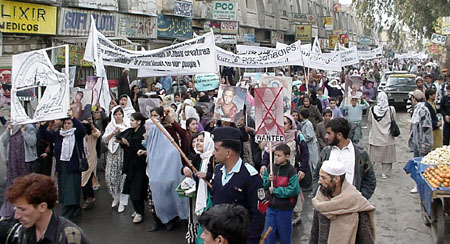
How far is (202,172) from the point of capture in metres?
5.39

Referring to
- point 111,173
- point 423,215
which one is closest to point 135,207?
point 111,173

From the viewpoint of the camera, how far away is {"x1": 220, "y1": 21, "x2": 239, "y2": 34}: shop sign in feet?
90.2

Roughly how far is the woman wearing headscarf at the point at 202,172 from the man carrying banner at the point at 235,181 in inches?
40.6

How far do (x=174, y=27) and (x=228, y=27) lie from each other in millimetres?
4184

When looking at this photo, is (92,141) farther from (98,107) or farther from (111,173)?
(98,107)

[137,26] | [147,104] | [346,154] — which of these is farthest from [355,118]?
[137,26]

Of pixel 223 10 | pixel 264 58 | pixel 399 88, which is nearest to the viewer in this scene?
pixel 264 58

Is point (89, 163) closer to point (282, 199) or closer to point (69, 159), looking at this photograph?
point (69, 159)

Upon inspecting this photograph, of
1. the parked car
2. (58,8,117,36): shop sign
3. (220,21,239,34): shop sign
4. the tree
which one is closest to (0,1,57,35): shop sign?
(58,8,117,36): shop sign

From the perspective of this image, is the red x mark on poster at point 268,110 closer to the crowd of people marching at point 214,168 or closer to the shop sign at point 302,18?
the crowd of people marching at point 214,168

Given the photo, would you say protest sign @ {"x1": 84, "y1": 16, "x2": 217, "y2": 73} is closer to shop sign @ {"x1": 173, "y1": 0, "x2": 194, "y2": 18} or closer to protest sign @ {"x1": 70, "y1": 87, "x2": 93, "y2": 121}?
protest sign @ {"x1": 70, "y1": 87, "x2": 93, "y2": 121}

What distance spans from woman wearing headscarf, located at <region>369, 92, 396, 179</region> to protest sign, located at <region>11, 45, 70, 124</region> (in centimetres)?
618

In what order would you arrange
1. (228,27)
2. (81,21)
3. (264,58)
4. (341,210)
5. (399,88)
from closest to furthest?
(341,210), (264,58), (81,21), (399,88), (228,27)

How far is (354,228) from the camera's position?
389cm
